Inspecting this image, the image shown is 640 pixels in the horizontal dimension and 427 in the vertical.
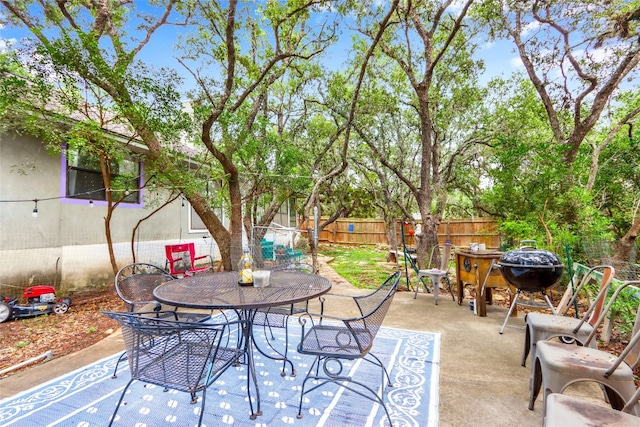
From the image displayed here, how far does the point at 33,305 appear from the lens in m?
4.41

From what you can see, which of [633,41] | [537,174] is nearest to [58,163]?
[537,174]

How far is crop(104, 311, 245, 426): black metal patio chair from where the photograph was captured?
66.1 inches

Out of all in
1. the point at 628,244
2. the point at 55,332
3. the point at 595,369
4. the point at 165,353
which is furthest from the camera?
the point at 628,244

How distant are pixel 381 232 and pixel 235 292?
13.7m

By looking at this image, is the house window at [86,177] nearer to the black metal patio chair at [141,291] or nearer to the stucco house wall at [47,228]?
the stucco house wall at [47,228]

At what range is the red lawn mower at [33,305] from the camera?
422cm

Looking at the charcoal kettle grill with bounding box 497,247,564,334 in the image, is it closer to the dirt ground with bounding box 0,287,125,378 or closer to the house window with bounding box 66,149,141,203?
the dirt ground with bounding box 0,287,125,378

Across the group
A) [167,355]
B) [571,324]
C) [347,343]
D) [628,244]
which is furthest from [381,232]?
[167,355]

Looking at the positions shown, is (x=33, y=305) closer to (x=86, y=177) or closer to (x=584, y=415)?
(x=86, y=177)

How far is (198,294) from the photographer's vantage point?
94.1 inches

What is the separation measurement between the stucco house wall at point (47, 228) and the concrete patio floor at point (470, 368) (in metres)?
2.84

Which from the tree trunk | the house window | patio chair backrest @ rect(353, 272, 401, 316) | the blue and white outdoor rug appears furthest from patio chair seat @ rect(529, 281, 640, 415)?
the house window

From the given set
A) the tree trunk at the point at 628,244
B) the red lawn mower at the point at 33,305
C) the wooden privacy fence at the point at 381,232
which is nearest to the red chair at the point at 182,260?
the red lawn mower at the point at 33,305

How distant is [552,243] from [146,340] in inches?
221
